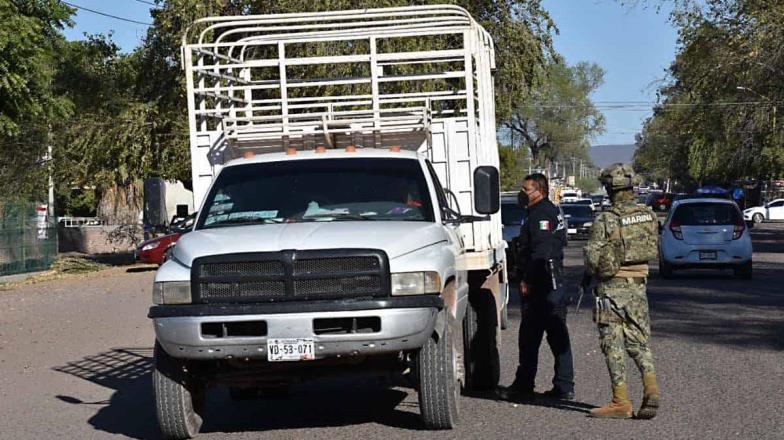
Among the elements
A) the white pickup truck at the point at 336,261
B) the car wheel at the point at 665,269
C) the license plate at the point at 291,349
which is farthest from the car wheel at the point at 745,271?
the license plate at the point at 291,349

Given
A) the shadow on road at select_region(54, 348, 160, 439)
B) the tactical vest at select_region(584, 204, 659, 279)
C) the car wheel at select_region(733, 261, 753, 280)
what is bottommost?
the shadow on road at select_region(54, 348, 160, 439)

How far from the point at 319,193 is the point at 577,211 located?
38889mm

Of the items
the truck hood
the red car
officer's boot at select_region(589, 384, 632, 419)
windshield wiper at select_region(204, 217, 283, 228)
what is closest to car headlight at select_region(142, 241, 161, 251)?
the red car

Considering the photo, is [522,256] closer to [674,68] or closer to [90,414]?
[90,414]

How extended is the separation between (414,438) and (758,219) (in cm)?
6720

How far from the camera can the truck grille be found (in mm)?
8414

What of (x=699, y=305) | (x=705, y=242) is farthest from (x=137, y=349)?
(x=705, y=242)

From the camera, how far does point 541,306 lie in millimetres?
10453

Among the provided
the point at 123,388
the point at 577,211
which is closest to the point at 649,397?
the point at 123,388

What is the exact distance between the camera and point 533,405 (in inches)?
407

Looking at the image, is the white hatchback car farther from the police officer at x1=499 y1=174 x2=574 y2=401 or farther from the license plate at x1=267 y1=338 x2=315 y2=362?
the license plate at x1=267 y1=338 x2=315 y2=362

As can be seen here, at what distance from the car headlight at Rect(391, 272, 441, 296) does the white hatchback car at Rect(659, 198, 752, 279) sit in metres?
17.8

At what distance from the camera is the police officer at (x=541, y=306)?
1038cm

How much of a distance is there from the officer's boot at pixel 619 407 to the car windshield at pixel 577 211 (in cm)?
3767
